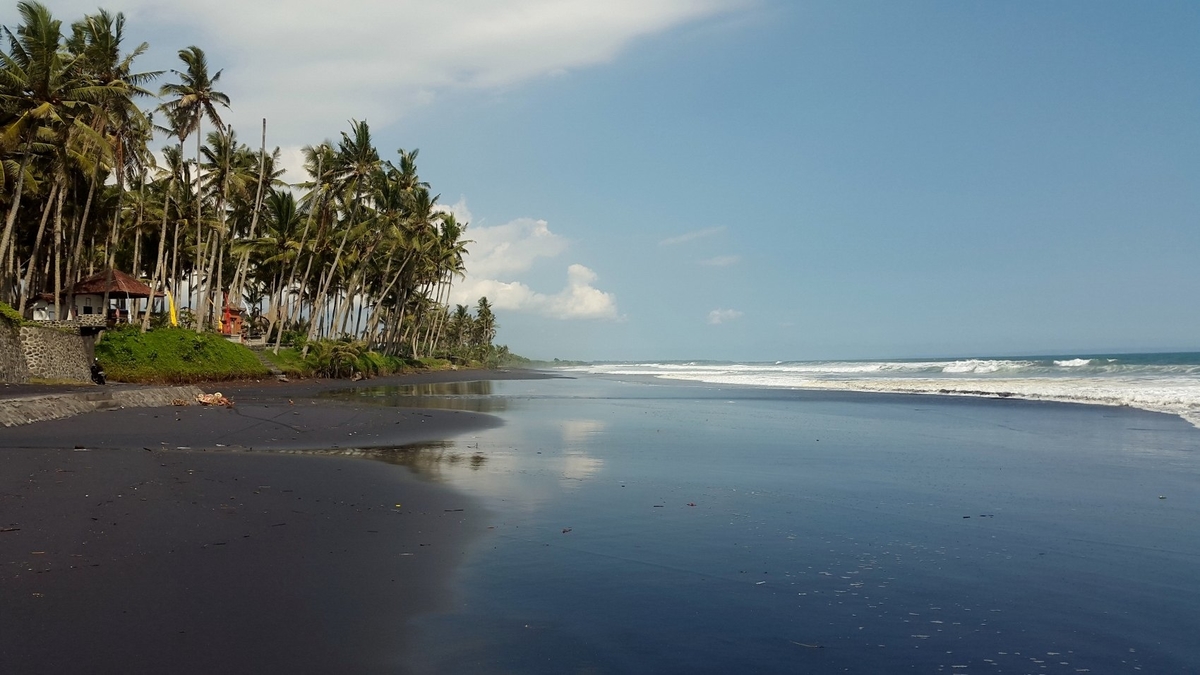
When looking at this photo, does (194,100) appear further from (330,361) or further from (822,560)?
(822,560)

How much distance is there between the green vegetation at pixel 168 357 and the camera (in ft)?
98.3

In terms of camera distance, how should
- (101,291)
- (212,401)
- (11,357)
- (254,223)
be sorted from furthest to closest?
(254,223) < (101,291) < (11,357) < (212,401)

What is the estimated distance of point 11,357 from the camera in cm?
2331

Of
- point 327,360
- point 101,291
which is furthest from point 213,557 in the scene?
point 327,360

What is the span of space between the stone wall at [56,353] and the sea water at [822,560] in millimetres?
17962

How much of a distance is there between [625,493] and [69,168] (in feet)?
92.8

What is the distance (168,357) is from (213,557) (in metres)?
28.7

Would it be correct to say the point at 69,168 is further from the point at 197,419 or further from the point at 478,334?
the point at 478,334

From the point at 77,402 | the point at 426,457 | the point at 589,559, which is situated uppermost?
the point at 77,402

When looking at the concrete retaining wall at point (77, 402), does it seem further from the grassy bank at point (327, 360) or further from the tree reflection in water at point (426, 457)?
the grassy bank at point (327, 360)

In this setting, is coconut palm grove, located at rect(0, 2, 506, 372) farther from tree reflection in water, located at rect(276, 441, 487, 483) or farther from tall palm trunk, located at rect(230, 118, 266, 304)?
tree reflection in water, located at rect(276, 441, 487, 483)

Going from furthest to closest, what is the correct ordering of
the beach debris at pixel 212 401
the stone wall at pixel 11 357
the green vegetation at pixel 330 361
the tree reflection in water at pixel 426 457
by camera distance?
1. the green vegetation at pixel 330 361
2. the stone wall at pixel 11 357
3. the beach debris at pixel 212 401
4. the tree reflection in water at pixel 426 457

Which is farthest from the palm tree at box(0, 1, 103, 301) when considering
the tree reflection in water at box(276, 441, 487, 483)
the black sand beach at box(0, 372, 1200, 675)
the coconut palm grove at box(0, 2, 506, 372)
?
the tree reflection in water at box(276, 441, 487, 483)

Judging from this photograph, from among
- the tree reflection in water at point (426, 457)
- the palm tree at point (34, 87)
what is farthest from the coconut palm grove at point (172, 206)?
the tree reflection in water at point (426, 457)
